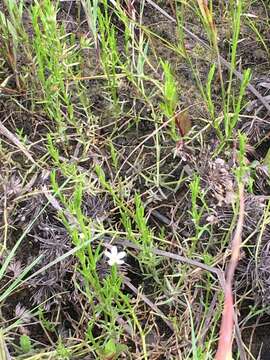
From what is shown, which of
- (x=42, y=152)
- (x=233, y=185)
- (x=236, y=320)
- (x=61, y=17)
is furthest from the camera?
(x=61, y=17)

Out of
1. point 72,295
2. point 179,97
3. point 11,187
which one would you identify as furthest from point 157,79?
point 72,295

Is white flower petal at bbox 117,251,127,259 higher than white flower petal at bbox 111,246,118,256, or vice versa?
white flower petal at bbox 111,246,118,256

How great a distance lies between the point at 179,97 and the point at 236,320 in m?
0.62

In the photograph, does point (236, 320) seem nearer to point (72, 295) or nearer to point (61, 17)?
point (72, 295)

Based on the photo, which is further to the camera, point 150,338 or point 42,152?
point 42,152

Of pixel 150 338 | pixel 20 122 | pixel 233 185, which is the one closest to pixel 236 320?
pixel 150 338

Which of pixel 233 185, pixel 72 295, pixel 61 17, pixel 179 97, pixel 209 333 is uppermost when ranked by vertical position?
pixel 61 17

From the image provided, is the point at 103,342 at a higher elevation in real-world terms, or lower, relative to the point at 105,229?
lower

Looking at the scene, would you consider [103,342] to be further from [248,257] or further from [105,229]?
[248,257]

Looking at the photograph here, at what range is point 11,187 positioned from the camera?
1438mm

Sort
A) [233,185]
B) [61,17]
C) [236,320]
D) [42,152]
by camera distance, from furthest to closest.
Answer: [61,17]
[42,152]
[233,185]
[236,320]

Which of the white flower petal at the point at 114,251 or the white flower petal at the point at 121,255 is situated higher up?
the white flower petal at the point at 114,251

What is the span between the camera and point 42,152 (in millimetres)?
1522

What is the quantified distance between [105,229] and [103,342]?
0.27 meters
